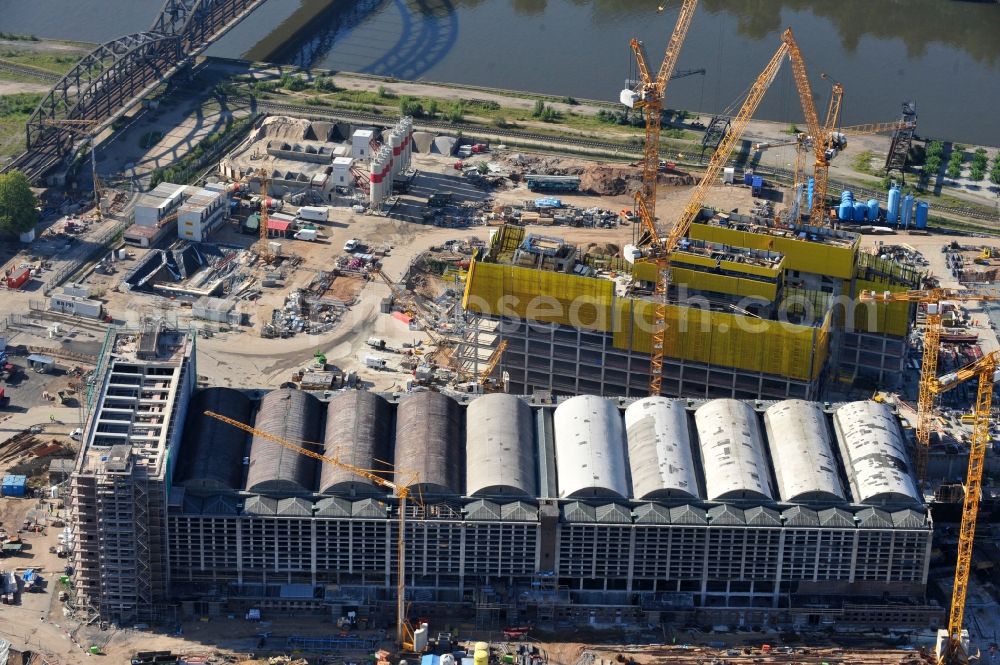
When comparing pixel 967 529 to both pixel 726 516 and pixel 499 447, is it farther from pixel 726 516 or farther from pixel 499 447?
pixel 499 447

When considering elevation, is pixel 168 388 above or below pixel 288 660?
above

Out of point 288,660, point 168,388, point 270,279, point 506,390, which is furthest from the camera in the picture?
point 270,279

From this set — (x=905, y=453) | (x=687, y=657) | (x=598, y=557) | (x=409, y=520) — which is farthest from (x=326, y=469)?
(x=905, y=453)

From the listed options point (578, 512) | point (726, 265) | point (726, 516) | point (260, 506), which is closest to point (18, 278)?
point (260, 506)

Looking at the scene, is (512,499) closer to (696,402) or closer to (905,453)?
(696,402)

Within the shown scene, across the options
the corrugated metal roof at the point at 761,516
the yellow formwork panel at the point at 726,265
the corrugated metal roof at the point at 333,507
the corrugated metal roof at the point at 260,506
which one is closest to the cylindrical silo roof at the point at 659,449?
the corrugated metal roof at the point at 761,516

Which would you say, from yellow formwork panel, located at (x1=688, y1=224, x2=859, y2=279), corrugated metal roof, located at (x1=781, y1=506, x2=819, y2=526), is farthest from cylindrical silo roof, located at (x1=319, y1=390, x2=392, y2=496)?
yellow formwork panel, located at (x1=688, y1=224, x2=859, y2=279)

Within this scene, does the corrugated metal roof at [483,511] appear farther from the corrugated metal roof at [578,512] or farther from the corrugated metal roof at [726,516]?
the corrugated metal roof at [726,516]
